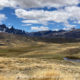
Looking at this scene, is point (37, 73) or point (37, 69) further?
point (37, 69)

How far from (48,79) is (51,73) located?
175cm

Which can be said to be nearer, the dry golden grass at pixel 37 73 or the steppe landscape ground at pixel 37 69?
the dry golden grass at pixel 37 73

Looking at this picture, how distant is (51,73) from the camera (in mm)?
16156

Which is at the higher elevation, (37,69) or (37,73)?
(37,73)

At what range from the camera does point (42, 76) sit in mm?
15164

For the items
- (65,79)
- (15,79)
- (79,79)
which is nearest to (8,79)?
(15,79)

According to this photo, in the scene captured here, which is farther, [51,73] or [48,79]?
[51,73]

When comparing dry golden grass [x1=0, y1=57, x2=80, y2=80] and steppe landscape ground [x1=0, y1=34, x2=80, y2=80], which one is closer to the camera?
dry golden grass [x1=0, y1=57, x2=80, y2=80]

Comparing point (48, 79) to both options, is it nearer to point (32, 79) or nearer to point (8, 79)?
point (32, 79)

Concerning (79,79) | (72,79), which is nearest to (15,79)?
(72,79)

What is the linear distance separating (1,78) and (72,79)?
7.76m

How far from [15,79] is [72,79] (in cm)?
627

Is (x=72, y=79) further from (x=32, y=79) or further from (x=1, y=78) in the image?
(x=1, y=78)

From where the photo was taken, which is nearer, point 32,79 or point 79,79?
point 32,79
